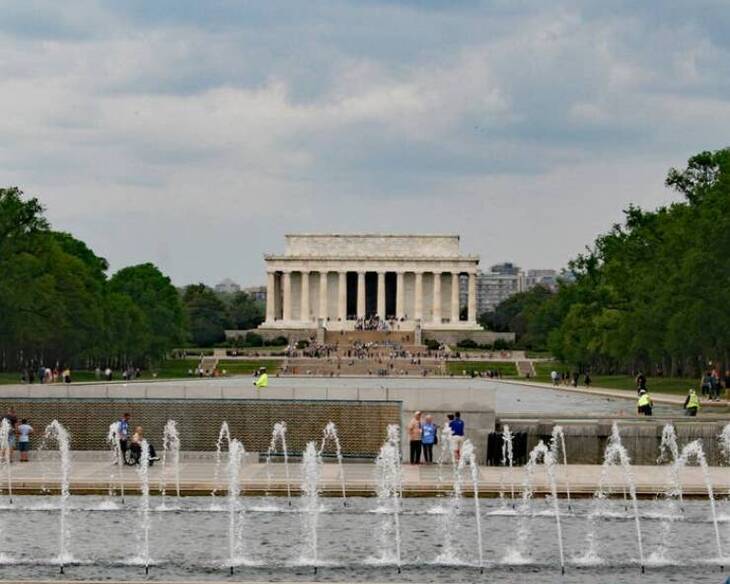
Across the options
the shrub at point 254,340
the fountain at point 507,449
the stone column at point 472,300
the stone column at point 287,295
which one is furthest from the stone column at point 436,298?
the fountain at point 507,449

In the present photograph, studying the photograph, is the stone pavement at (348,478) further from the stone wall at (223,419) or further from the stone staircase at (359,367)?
the stone staircase at (359,367)

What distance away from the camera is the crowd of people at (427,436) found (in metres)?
32.8

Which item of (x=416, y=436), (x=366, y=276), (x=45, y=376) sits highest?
(x=366, y=276)

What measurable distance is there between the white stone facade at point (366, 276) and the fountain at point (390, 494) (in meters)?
140

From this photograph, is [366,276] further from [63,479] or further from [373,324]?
[63,479]

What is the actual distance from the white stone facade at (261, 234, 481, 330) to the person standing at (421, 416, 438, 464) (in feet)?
458

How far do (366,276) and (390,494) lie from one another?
498ft

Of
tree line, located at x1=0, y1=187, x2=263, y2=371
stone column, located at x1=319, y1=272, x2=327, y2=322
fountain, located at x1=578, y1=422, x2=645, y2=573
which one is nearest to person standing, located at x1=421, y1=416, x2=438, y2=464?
fountain, located at x1=578, y1=422, x2=645, y2=573

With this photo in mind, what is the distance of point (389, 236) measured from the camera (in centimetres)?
17738

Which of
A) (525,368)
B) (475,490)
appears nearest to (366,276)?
(525,368)

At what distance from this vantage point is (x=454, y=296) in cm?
17638

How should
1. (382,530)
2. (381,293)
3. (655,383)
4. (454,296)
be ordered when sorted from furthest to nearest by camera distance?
(381,293)
(454,296)
(655,383)
(382,530)

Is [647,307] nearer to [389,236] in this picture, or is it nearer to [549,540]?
[549,540]

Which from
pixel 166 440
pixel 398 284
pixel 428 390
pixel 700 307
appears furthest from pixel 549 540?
pixel 398 284
